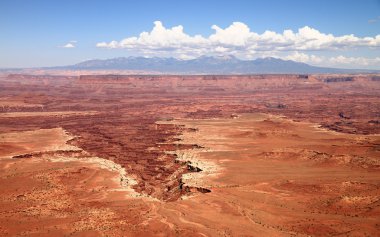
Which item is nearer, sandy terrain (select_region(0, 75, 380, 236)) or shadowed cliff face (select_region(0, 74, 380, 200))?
sandy terrain (select_region(0, 75, 380, 236))

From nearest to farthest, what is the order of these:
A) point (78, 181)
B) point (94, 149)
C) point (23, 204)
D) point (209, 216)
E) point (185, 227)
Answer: point (185, 227)
point (209, 216)
point (23, 204)
point (78, 181)
point (94, 149)

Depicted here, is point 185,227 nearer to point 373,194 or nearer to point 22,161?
point 373,194

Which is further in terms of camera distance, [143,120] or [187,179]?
[143,120]

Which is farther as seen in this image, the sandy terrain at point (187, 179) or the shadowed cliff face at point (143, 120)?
the shadowed cliff face at point (143, 120)

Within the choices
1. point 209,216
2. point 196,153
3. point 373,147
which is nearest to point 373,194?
point 209,216

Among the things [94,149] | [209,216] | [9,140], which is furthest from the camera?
[9,140]

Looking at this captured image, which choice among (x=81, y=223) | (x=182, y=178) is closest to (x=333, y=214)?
(x=182, y=178)

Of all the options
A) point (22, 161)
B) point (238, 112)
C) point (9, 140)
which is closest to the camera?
point (22, 161)

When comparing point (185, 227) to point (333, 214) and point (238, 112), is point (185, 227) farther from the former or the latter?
point (238, 112)

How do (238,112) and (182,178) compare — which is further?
(238,112)
